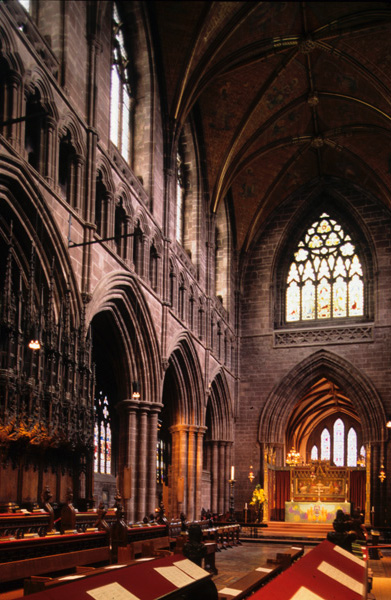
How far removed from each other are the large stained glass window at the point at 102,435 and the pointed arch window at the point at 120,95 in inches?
337

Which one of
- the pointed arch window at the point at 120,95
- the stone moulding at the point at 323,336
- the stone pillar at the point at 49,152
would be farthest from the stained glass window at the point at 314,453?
the stone pillar at the point at 49,152

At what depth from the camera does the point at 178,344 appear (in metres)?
23.4

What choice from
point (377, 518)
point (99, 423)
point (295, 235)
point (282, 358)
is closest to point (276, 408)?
point (282, 358)

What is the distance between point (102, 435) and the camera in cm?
2386

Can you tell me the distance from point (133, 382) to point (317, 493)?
14.0m

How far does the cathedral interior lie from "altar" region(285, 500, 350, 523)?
4.23ft

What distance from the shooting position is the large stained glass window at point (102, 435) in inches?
907

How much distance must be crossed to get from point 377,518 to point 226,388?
8.25m

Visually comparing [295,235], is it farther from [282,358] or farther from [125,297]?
[125,297]

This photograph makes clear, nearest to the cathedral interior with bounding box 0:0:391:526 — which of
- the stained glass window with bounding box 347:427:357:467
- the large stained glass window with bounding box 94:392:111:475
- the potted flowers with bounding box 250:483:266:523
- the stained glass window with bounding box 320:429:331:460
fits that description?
the large stained glass window with bounding box 94:392:111:475

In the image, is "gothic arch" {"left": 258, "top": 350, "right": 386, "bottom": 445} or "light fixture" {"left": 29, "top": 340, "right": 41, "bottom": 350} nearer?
"light fixture" {"left": 29, "top": 340, "right": 41, "bottom": 350}

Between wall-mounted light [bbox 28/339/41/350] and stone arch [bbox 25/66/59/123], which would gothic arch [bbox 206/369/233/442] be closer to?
stone arch [bbox 25/66/59/123]

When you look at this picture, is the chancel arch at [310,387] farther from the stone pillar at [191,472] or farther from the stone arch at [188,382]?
the stone pillar at [191,472]

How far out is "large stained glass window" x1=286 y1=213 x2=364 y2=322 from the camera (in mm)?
31578
